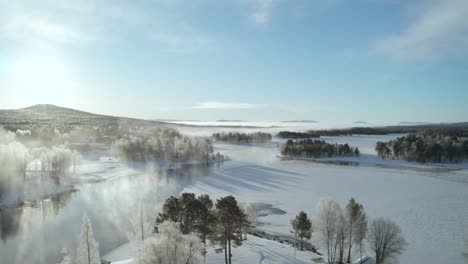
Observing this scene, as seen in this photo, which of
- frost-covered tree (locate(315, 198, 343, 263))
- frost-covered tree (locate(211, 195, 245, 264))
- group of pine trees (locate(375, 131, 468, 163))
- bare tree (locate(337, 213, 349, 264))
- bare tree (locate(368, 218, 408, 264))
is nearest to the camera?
frost-covered tree (locate(211, 195, 245, 264))

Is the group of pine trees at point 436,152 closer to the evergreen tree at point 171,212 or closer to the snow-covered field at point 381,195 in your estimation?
the snow-covered field at point 381,195

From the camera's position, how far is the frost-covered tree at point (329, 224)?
30.3 m

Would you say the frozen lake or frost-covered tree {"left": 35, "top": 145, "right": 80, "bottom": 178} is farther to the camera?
frost-covered tree {"left": 35, "top": 145, "right": 80, "bottom": 178}

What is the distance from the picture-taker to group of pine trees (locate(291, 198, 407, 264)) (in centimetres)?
2908

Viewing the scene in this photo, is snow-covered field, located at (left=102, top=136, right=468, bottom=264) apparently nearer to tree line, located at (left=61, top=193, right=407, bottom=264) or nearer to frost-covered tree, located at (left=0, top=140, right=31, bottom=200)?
tree line, located at (left=61, top=193, right=407, bottom=264)

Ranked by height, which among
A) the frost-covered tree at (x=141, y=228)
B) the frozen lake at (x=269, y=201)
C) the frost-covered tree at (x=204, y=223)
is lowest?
the frozen lake at (x=269, y=201)

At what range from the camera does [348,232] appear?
30.8m

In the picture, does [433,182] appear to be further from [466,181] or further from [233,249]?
[233,249]

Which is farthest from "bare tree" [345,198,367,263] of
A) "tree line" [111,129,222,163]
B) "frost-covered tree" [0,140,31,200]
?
"tree line" [111,129,222,163]

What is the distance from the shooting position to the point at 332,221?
30.5m

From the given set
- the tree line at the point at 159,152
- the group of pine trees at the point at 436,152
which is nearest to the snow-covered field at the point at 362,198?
the group of pine trees at the point at 436,152

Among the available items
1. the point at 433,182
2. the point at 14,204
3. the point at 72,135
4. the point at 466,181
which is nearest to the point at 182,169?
the point at 14,204

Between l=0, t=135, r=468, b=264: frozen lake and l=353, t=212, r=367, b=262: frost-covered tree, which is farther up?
l=353, t=212, r=367, b=262: frost-covered tree

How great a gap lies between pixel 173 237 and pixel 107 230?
74.0ft
